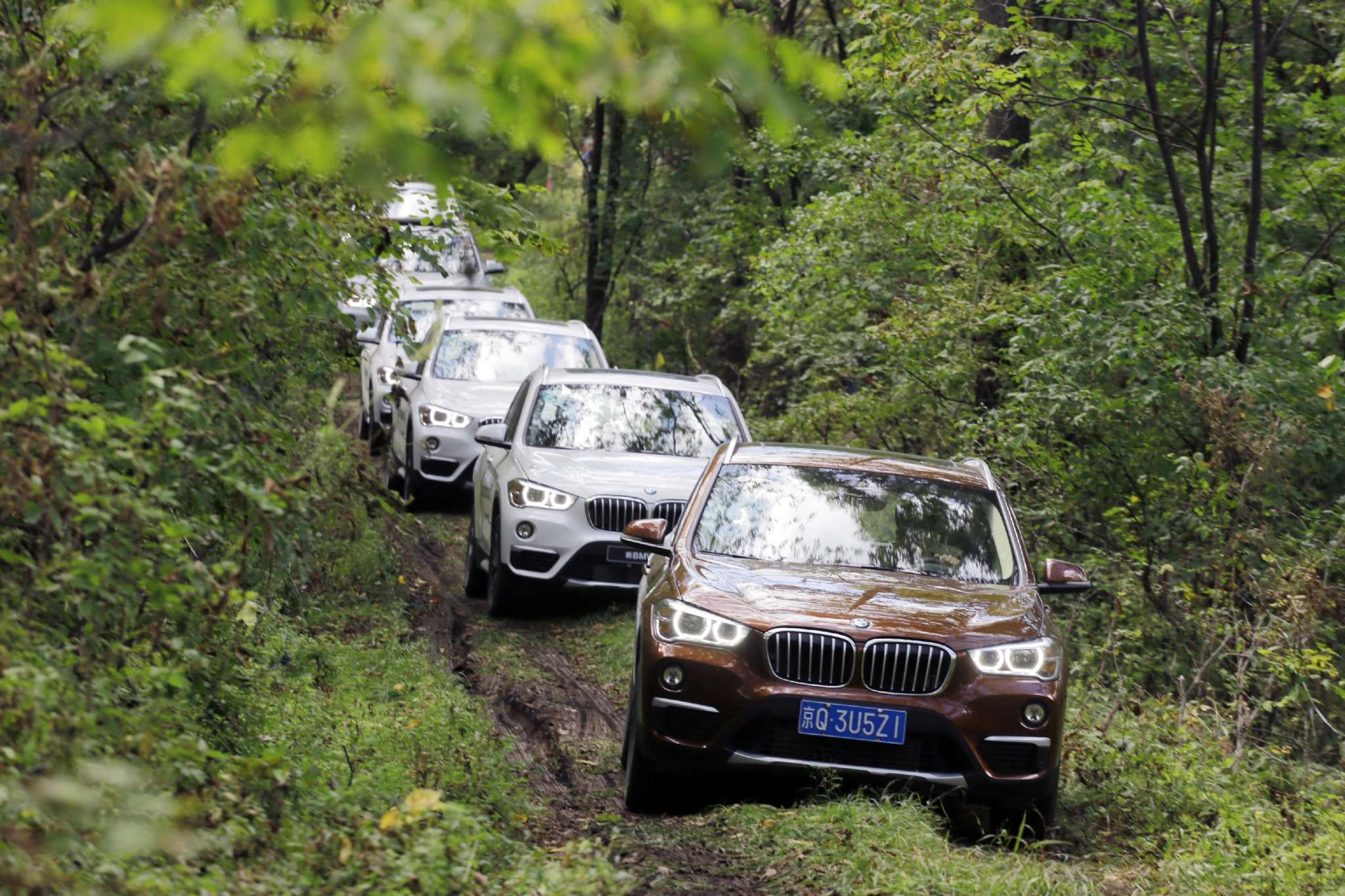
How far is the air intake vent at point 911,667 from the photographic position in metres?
6.45

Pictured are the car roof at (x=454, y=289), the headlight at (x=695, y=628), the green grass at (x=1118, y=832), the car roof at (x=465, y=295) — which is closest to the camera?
the green grass at (x=1118, y=832)

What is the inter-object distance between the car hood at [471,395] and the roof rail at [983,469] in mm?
7261

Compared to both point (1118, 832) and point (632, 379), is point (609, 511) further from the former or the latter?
point (1118, 832)

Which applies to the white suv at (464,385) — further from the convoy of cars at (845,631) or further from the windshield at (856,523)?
the windshield at (856,523)

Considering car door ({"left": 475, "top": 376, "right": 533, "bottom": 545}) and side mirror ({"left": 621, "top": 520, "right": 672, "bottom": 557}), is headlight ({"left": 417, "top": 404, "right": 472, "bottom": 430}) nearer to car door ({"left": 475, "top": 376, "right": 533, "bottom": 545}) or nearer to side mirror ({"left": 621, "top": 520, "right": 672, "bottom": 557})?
car door ({"left": 475, "top": 376, "right": 533, "bottom": 545})

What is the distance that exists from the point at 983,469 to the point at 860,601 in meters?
1.86

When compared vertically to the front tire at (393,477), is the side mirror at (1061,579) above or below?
above

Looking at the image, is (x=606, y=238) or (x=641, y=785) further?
(x=606, y=238)

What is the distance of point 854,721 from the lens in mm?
6355

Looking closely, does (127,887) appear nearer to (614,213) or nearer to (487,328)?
(487,328)

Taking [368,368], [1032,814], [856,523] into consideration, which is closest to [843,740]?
[1032,814]

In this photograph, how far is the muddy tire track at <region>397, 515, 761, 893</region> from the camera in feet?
19.5

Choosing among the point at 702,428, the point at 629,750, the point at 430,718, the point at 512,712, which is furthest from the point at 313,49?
the point at 702,428

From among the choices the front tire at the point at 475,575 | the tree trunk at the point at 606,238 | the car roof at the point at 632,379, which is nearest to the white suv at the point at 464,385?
the car roof at the point at 632,379
